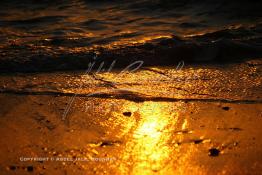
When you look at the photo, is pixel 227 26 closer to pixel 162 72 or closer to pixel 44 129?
pixel 162 72

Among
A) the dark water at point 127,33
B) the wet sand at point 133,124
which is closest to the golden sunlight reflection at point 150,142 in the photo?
the wet sand at point 133,124

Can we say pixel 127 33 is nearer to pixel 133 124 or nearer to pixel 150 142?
pixel 133 124

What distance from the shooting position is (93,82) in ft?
10.7

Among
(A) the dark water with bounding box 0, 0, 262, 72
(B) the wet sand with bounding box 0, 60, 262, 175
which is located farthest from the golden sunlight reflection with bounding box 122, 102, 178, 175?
(A) the dark water with bounding box 0, 0, 262, 72

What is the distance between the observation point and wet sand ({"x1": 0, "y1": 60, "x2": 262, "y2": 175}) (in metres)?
1.94

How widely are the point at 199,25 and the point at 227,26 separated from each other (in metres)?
0.39

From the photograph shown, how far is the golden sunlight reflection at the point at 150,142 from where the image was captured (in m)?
1.92

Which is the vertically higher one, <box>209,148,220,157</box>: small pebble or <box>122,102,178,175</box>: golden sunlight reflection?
<box>122,102,178,175</box>: golden sunlight reflection

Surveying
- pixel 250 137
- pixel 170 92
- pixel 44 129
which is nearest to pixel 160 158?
pixel 250 137

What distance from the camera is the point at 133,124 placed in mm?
2375

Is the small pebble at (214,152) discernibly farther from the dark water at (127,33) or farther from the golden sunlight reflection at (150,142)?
the dark water at (127,33)

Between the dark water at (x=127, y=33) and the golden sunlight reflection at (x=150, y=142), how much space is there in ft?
4.74

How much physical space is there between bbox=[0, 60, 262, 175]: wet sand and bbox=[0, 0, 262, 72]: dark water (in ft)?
1.96

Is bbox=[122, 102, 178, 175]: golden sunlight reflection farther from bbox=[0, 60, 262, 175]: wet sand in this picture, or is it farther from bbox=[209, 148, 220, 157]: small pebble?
bbox=[209, 148, 220, 157]: small pebble
